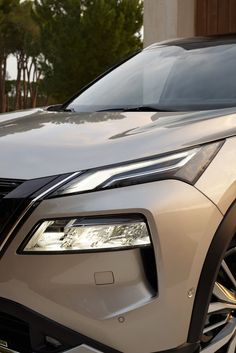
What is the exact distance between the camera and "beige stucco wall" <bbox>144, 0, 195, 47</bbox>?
32.8 feet

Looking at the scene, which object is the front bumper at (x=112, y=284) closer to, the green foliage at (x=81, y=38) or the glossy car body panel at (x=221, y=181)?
the glossy car body panel at (x=221, y=181)

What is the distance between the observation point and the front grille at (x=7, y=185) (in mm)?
2006

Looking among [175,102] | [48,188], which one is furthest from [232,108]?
[48,188]

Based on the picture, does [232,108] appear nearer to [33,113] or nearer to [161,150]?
[161,150]

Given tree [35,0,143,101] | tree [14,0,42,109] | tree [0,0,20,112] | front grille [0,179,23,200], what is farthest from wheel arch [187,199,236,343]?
tree [0,0,20,112]

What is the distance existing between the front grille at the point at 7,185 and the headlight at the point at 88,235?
0.60ft

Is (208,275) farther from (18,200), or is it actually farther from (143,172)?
(18,200)

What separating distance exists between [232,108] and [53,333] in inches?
51.7

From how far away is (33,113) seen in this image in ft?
10.8

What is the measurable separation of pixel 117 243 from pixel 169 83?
1.66 meters

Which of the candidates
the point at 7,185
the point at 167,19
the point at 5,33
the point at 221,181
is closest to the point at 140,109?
the point at 221,181

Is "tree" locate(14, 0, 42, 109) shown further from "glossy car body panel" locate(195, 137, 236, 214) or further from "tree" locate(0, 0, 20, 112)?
"glossy car body panel" locate(195, 137, 236, 214)

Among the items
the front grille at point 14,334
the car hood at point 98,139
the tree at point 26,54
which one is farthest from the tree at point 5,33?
the front grille at point 14,334

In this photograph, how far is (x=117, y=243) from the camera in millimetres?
1937
